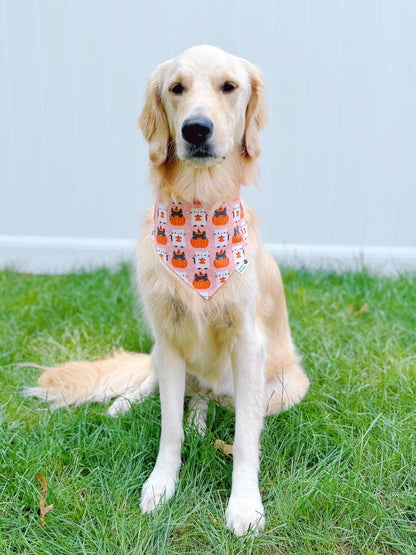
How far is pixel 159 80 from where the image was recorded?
184 centimetres

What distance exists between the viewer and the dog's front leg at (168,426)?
71.3 inches

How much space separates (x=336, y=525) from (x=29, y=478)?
1048 mm

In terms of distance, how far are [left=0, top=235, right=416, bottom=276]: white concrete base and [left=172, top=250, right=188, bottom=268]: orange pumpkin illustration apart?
220 cm

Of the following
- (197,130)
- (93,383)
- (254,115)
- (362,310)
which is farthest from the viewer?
(362,310)

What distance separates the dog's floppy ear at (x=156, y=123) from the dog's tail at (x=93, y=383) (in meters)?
1.05

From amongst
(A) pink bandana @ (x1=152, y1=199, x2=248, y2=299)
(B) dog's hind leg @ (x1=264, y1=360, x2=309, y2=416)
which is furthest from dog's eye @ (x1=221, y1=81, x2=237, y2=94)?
(B) dog's hind leg @ (x1=264, y1=360, x2=309, y2=416)

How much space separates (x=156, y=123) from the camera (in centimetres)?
187

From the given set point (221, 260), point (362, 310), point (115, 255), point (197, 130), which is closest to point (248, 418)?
point (221, 260)

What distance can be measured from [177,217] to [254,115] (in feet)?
1.57

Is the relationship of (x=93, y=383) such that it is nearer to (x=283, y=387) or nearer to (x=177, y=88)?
(x=283, y=387)

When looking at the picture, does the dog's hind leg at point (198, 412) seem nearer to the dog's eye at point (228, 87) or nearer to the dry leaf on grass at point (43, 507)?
the dry leaf on grass at point (43, 507)

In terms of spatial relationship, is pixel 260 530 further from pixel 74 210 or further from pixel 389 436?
pixel 74 210

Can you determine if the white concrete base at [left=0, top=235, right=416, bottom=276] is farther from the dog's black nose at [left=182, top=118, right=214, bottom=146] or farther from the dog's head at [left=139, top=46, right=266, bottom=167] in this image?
the dog's black nose at [left=182, top=118, right=214, bottom=146]

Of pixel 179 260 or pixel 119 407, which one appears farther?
pixel 119 407
